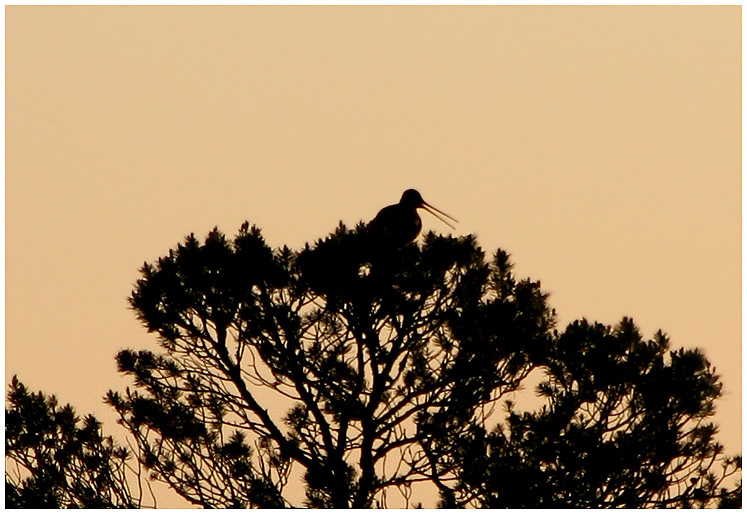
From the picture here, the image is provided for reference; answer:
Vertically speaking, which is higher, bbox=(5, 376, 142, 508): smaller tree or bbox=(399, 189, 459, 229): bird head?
bbox=(399, 189, 459, 229): bird head

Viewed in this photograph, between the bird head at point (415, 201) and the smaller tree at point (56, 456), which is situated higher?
the bird head at point (415, 201)

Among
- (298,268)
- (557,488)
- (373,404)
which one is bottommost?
(557,488)

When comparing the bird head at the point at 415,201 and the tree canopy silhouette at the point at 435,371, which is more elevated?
the bird head at the point at 415,201

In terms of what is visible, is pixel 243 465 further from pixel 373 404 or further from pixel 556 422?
pixel 556 422

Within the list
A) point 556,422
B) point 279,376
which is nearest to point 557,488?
point 556,422

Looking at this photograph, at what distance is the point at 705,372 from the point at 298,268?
4.22 metres

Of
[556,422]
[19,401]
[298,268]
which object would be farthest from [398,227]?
[19,401]

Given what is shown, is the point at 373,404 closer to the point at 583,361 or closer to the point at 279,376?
the point at 279,376

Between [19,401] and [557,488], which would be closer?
[557,488]

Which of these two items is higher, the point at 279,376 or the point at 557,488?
the point at 279,376

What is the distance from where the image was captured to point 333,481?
1522 cm

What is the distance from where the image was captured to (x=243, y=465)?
1580 centimetres

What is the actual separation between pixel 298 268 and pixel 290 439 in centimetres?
186

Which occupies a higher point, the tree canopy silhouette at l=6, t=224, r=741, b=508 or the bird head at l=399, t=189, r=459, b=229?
the bird head at l=399, t=189, r=459, b=229
